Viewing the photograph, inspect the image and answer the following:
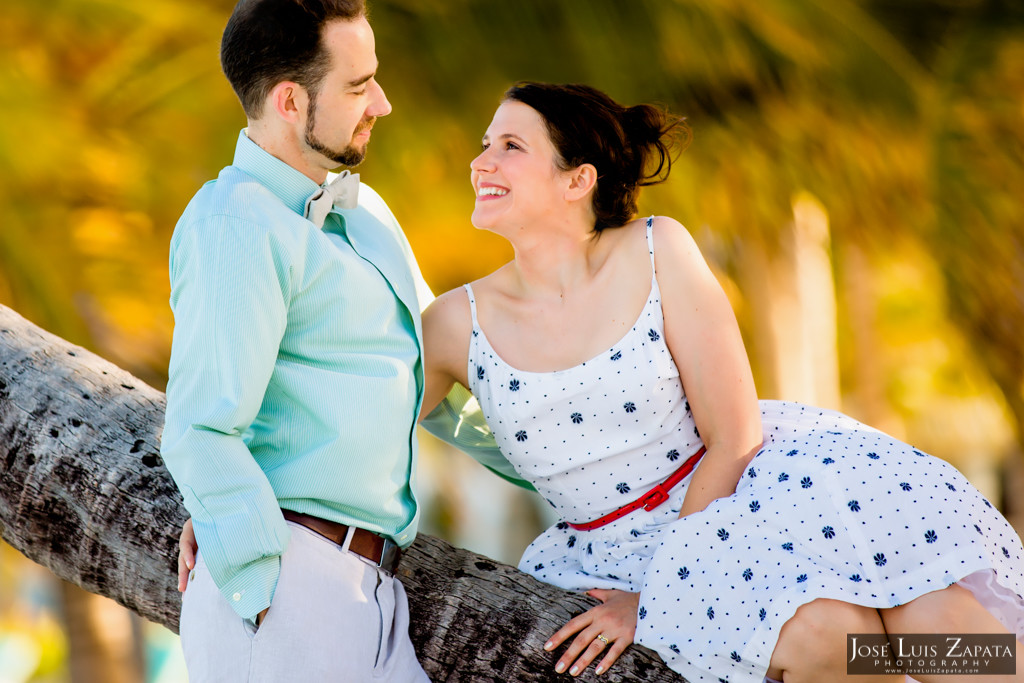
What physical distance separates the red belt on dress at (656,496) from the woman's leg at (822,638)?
60cm

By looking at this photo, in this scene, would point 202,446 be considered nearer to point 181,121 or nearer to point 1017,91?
point 1017,91

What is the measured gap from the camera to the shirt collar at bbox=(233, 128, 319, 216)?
241 cm

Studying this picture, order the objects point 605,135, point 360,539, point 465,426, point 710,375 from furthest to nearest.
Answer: point 465,426 → point 605,135 → point 710,375 → point 360,539

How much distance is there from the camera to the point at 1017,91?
235 inches

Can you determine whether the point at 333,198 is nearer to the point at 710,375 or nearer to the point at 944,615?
the point at 710,375

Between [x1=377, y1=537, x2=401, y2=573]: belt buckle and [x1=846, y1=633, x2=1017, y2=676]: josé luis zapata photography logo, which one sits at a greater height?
[x1=846, y1=633, x2=1017, y2=676]: josé luis zapata photography logo

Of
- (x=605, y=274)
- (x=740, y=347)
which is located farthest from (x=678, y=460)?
(x=605, y=274)

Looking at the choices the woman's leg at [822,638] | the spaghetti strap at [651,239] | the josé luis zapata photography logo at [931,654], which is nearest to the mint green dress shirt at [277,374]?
the spaghetti strap at [651,239]

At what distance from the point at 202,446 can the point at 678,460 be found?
131 cm

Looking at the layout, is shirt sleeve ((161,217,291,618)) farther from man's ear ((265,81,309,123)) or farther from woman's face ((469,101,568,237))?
woman's face ((469,101,568,237))

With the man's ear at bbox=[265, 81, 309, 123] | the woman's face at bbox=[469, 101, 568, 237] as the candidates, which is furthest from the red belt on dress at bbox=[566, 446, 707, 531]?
the man's ear at bbox=[265, 81, 309, 123]

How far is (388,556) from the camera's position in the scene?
8.25 feet

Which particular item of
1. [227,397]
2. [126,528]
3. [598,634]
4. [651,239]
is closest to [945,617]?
[598,634]

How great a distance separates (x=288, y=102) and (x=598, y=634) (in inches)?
58.9
